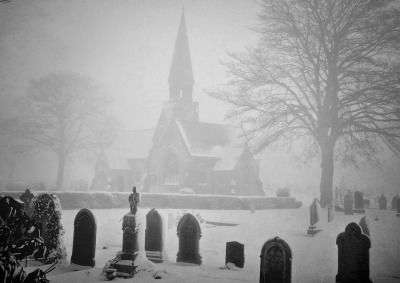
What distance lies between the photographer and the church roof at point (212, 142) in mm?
30811

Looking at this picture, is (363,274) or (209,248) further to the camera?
(209,248)

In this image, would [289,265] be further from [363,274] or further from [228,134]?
[228,134]

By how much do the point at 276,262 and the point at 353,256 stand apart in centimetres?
151

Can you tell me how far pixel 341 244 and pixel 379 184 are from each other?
24848 millimetres

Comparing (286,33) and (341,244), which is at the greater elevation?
(286,33)

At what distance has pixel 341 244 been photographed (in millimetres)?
5766

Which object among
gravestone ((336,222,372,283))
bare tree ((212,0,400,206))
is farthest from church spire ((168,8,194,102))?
gravestone ((336,222,372,283))

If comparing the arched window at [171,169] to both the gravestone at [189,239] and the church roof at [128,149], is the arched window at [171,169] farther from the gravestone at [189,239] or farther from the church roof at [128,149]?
the gravestone at [189,239]

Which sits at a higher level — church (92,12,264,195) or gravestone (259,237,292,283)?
church (92,12,264,195)

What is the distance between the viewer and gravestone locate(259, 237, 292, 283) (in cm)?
519

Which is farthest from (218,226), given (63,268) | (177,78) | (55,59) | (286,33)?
(177,78)

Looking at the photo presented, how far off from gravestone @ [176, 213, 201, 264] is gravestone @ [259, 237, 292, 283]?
2126 millimetres

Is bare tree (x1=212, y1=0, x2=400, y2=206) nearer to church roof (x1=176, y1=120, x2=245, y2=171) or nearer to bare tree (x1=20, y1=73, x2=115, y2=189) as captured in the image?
church roof (x1=176, y1=120, x2=245, y2=171)

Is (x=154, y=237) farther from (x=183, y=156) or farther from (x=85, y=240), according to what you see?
(x=183, y=156)
